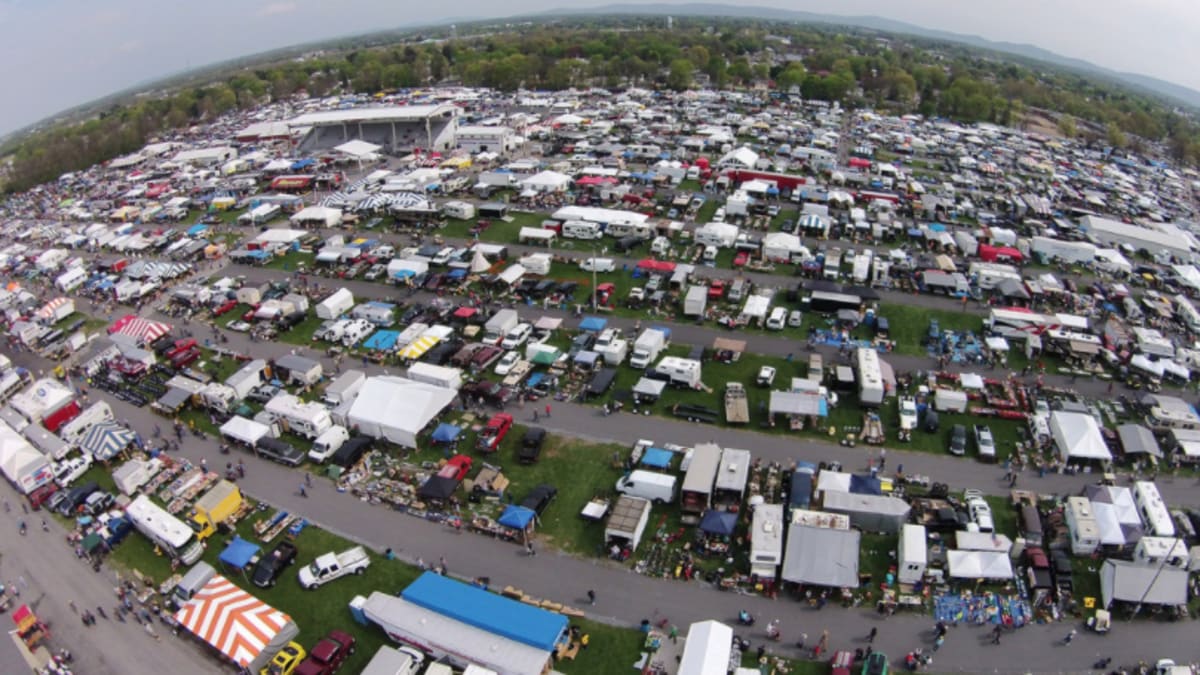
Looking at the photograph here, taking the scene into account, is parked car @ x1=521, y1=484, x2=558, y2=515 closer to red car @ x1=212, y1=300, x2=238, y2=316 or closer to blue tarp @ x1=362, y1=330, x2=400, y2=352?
blue tarp @ x1=362, y1=330, x2=400, y2=352

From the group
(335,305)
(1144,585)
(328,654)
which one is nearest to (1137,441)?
(1144,585)

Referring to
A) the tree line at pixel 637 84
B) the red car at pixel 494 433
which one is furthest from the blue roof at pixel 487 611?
the tree line at pixel 637 84

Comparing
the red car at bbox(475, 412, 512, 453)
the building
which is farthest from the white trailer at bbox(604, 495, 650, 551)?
the building

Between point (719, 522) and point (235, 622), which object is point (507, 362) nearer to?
point (719, 522)

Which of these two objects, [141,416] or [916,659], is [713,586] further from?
[141,416]

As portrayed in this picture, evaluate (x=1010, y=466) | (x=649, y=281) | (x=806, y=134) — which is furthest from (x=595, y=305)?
(x=806, y=134)

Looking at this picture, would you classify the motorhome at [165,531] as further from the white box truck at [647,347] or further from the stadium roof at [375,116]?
the stadium roof at [375,116]

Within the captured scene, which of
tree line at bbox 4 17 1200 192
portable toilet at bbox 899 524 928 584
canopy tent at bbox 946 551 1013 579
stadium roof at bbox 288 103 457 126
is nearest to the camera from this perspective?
portable toilet at bbox 899 524 928 584
